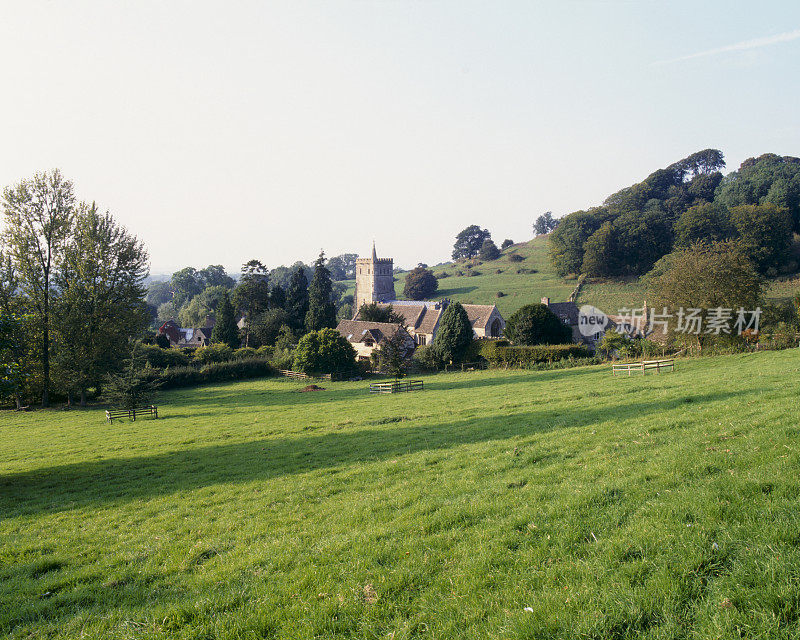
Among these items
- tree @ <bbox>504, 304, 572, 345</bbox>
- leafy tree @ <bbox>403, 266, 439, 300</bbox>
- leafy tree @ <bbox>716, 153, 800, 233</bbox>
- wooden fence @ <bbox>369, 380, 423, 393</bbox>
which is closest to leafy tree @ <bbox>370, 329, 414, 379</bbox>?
wooden fence @ <bbox>369, 380, 423, 393</bbox>

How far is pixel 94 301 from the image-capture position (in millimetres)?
36562

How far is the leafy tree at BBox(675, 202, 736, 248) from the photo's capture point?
9088 cm

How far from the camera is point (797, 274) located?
80312 millimetres

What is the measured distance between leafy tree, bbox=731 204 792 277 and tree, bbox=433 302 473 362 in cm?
6161

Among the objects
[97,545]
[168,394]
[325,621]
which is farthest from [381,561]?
[168,394]

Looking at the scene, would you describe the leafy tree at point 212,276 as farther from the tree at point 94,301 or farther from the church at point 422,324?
the tree at point 94,301

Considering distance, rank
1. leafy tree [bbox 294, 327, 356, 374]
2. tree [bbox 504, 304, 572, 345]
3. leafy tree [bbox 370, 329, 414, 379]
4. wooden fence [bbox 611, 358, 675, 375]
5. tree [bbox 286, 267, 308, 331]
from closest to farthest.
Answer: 1. wooden fence [bbox 611, 358, 675, 375]
2. leafy tree [bbox 370, 329, 414, 379]
3. leafy tree [bbox 294, 327, 356, 374]
4. tree [bbox 504, 304, 572, 345]
5. tree [bbox 286, 267, 308, 331]

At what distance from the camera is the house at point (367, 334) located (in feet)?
205

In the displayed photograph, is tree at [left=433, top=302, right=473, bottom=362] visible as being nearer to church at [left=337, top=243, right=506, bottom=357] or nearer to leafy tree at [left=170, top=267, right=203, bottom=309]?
church at [left=337, top=243, right=506, bottom=357]

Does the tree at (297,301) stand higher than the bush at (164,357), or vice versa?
the tree at (297,301)

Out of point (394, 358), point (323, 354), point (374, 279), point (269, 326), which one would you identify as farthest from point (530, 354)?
point (374, 279)

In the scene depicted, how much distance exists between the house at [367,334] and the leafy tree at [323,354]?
10.2 metres

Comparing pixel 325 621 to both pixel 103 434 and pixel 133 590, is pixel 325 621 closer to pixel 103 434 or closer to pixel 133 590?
pixel 133 590

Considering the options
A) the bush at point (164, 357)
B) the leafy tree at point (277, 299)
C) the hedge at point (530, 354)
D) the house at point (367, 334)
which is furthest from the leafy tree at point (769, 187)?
the bush at point (164, 357)
